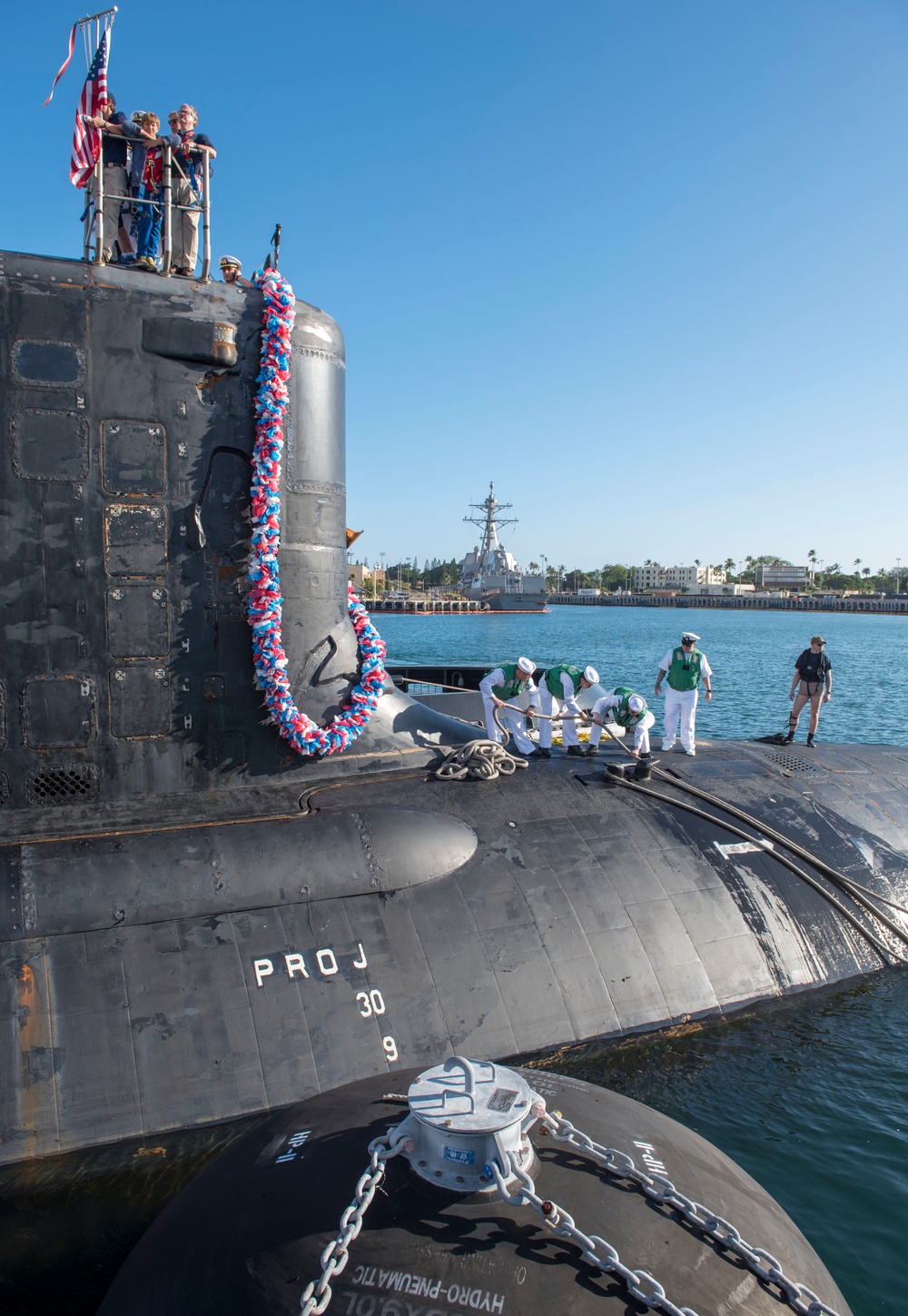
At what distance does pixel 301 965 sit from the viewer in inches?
262

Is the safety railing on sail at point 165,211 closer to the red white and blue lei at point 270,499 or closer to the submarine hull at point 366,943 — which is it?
the red white and blue lei at point 270,499

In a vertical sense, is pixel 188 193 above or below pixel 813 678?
above

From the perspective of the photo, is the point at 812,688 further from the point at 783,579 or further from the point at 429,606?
the point at 783,579

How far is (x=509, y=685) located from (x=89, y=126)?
763 centimetres

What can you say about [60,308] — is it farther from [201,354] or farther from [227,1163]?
[227,1163]

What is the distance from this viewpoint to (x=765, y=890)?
911 centimetres

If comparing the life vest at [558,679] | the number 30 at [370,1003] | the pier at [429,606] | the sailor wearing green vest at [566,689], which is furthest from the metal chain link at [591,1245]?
the pier at [429,606]

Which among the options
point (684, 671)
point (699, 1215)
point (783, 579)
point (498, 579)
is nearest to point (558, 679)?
point (684, 671)

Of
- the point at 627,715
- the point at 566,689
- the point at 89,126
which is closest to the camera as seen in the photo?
the point at 89,126

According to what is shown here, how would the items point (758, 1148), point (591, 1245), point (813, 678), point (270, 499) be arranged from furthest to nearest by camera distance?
point (813, 678) → point (270, 499) → point (758, 1148) → point (591, 1245)

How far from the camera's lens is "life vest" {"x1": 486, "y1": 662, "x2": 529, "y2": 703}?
40.0ft

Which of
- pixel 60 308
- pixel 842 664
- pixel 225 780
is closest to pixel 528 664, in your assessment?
pixel 225 780

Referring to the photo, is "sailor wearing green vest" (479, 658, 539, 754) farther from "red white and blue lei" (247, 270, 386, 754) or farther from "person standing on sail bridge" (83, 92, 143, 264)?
"person standing on sail bridge" (83, 92, 143, 264)

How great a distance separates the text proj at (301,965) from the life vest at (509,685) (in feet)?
19.1
